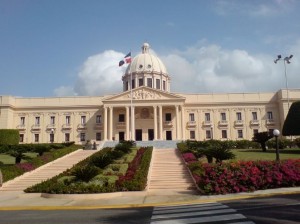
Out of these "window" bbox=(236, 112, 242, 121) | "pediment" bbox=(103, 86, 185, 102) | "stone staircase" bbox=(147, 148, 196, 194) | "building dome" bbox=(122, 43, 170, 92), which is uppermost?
"building dome" bbox=(122, 43, 170, 92)

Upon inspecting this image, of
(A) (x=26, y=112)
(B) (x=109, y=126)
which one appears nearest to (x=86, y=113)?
(B) (x=109, y=126)

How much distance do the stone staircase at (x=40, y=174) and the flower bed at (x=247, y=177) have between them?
11.7 m

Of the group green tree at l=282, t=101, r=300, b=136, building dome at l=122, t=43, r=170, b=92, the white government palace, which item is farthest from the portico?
green tree at l=282, t=101, r=300, b=136

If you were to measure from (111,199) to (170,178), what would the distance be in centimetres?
650

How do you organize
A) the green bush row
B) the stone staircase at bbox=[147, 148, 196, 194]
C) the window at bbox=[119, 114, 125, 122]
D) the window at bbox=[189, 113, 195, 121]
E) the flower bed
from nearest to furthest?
the flower bed → the stone staircase at bbox=[147, 148, 196, 194] → the green bush row → the window at bbox=[119, 114, 125, 122] → the window at bbox=[189, 113, 195, 121]

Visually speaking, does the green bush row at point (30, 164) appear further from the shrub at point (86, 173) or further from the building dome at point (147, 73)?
the building dome at point (147, 73)

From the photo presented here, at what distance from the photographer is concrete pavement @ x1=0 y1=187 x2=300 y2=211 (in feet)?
44.8

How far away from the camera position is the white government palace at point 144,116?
196 ft

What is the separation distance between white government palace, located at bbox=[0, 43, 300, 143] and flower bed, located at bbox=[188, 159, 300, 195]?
137 ft

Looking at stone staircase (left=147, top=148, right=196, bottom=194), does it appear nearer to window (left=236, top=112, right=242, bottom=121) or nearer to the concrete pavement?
the concrete pavement

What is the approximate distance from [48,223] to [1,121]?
5616cm

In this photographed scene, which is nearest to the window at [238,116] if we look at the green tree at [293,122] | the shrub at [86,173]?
the green tree at [293,122]

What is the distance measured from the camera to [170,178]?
2114 centimetres

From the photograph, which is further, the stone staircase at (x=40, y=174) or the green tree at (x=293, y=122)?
the green tree at (x=293, y=122)
